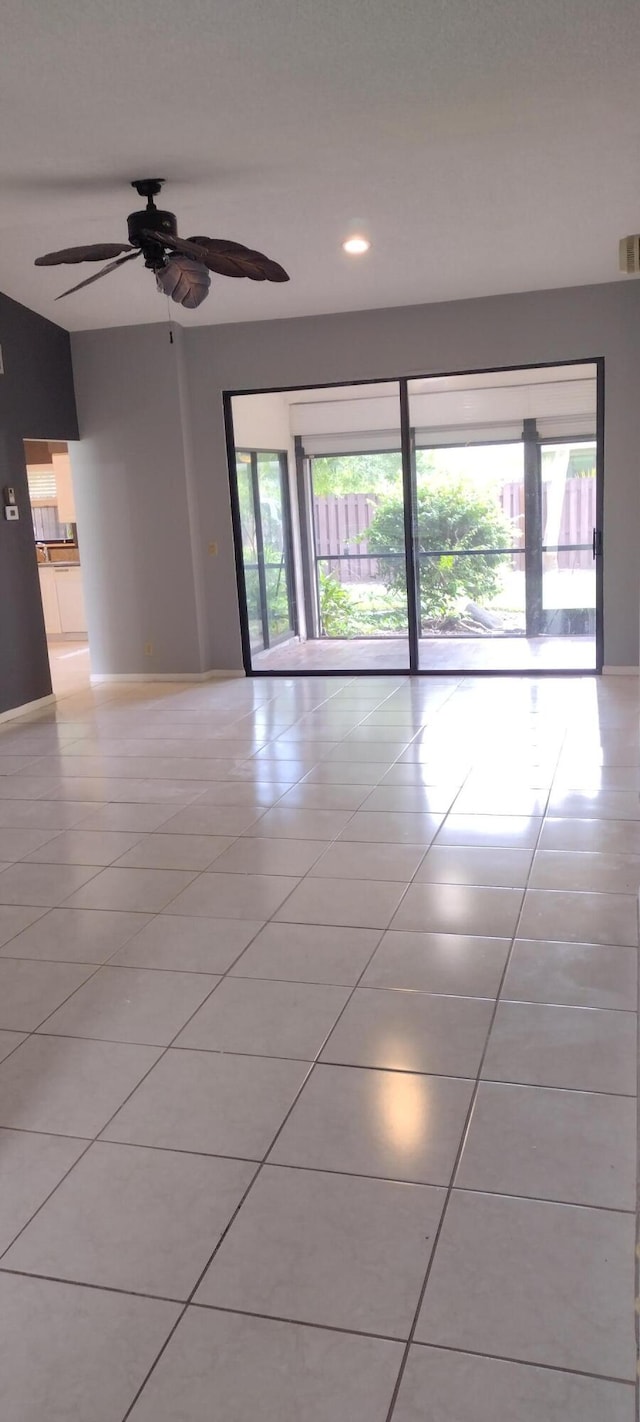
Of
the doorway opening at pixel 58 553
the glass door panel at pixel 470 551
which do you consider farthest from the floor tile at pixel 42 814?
the doorway opening at pixel 58 553

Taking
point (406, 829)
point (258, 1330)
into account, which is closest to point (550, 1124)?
point (258, 1330)

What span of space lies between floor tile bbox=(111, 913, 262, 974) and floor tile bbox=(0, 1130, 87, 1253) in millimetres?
822

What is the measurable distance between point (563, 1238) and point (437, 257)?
18.9 feet

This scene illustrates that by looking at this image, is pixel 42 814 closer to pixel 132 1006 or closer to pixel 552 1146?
pixel 132 1006

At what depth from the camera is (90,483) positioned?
25.8ft

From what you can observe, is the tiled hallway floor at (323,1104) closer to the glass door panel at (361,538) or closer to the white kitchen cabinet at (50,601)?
the glass door panel at (361,538)

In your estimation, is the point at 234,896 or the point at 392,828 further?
the point at 392,828

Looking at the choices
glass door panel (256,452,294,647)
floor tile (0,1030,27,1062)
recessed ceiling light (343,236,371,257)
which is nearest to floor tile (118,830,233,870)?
floor tile (0,1030,27,1062)

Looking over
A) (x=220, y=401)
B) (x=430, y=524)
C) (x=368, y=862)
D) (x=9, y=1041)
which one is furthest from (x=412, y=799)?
(x=220, y=401)

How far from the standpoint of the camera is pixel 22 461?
7133 mm

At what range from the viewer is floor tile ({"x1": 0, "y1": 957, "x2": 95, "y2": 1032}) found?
2834 mm

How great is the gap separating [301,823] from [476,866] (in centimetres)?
90

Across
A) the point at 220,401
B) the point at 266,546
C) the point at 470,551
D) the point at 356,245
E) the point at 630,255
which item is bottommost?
the point at 470,551

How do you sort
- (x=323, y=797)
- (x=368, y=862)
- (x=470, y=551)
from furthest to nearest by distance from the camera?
(x=470, y=551), (x=323, y=797), (x=368, y=862)
